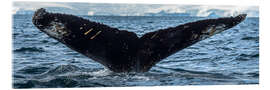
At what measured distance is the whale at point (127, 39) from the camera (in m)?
5.33

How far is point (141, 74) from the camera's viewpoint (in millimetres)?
6496

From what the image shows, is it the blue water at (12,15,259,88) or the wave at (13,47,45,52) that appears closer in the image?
the blue water at (12,15,259,88)

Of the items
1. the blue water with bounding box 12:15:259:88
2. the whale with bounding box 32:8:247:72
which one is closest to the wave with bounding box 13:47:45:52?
the blue water with bounding box 12:15:259:88

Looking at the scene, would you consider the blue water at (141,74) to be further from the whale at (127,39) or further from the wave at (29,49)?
the whale at (127,39)

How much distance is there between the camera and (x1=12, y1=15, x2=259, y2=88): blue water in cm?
680

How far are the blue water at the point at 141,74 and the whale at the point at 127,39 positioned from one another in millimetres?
546

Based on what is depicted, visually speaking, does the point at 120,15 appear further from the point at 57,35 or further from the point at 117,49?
the point at 57,35

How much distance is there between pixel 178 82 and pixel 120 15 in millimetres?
1713

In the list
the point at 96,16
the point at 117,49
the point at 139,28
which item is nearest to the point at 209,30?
the point at 117,49

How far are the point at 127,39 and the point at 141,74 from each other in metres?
1.03

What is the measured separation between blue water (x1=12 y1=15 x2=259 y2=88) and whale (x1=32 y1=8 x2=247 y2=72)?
0.55m

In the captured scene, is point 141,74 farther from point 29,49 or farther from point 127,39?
point 29,49

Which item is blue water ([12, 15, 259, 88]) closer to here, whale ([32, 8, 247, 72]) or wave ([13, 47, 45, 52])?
wave ([13, 47, 45, 52])
